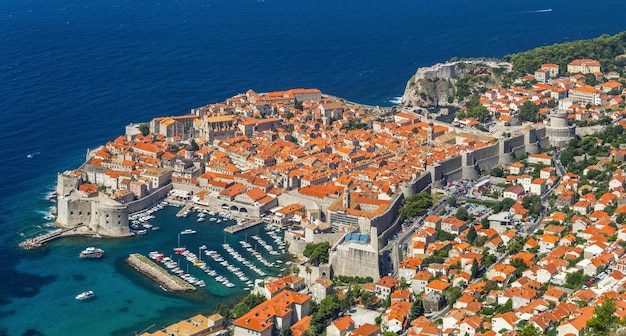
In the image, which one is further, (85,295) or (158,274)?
(158,274)

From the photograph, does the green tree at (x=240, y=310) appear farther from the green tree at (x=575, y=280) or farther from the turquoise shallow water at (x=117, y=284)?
the green tree at (x=575, y=280)

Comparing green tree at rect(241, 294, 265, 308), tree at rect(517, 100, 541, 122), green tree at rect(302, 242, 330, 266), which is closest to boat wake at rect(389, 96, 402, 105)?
tree at rect(517, 100, 541, 122)

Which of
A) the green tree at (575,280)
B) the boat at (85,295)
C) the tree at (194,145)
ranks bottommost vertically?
the boat at (85,295)

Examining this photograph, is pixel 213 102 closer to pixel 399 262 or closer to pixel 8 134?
pixel 8 134

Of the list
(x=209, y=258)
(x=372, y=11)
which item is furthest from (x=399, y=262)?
(x=372, y=11)

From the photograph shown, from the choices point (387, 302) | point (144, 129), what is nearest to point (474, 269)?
point (387, 302)

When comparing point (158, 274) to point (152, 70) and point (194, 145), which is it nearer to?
point (194, 145)

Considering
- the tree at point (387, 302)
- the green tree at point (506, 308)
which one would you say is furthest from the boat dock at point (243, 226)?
the green tree at point (506, 308)
